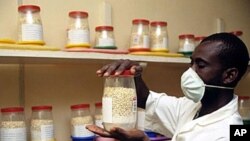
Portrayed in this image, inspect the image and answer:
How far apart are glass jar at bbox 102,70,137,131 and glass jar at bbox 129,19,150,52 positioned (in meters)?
0.41

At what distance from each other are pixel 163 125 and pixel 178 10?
2.40ft

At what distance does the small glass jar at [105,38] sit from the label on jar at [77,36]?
88mm

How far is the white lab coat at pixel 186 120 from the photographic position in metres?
1.05

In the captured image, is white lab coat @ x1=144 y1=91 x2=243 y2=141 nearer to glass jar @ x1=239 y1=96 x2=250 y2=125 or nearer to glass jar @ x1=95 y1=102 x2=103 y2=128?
glass jar @ x1=95 y1=102 x2=103 y2=128

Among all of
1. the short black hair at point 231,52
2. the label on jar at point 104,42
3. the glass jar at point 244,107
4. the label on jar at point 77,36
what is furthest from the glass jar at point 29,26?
the glass jar at point 244,107

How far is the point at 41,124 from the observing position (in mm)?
1274

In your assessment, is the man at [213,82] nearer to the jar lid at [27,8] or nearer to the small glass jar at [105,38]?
the small glass jar at [105,38]

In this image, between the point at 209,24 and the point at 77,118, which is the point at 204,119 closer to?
the point at 77,118

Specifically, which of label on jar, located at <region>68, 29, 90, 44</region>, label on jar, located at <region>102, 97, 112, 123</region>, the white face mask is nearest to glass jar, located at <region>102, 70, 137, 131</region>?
label on jar, located at <region>102, 97, 112, 123</region>

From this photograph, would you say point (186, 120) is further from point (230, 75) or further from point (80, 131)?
point (80, 131)

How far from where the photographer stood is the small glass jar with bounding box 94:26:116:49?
1392 mm

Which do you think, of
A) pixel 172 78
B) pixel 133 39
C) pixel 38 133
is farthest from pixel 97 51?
pixel 172 78

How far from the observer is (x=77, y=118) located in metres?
1.37

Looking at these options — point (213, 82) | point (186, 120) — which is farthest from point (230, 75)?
point (186, 120)
